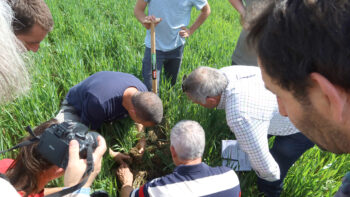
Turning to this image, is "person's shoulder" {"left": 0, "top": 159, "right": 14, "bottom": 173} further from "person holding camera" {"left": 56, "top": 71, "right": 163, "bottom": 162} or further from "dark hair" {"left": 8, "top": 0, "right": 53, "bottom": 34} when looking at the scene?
"dark hair" {"left": 8, "top": 0, "right": 53, "bottom": 34}

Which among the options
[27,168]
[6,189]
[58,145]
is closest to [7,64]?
[6,189]

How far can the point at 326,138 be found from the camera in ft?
2.04

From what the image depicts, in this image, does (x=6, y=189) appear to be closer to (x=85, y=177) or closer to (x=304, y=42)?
(x=85, y=177)

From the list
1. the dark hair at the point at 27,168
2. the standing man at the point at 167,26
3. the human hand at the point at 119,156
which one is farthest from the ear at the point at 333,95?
the standing man at the point at 167,26

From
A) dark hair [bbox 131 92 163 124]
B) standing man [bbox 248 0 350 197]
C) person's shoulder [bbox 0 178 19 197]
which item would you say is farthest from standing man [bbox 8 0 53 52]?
standing man [bbox 248 0 350 197]

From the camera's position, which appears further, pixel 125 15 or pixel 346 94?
pixel 125 15

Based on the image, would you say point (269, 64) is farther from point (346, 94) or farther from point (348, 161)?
point (348, 161)

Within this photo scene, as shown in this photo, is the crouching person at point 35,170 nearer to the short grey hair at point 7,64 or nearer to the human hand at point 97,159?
the human hand at point 97,159

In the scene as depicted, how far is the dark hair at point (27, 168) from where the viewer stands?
111cm

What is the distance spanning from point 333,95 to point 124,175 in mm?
1698

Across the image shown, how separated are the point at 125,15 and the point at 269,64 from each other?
14.0ft

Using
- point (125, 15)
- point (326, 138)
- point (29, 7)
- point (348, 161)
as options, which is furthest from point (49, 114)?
point (125, 15)

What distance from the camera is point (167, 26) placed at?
2.52m

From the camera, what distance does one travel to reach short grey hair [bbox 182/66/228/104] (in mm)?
1671
